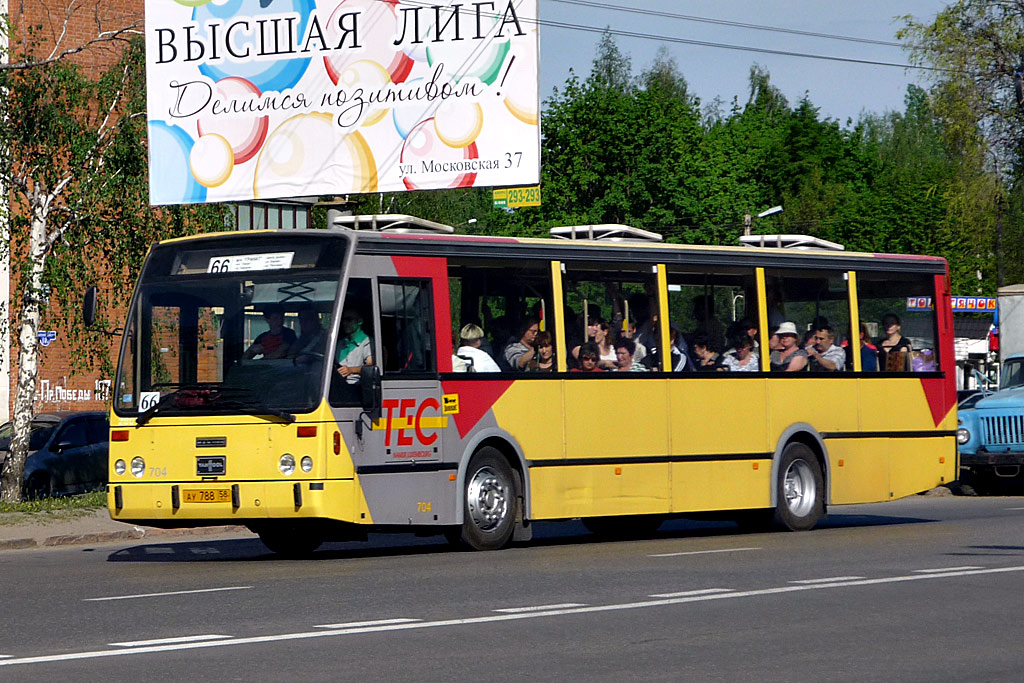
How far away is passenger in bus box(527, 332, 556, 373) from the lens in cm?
1694

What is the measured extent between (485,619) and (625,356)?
7.32 metres

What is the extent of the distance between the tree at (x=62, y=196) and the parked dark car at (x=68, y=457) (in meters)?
3.71

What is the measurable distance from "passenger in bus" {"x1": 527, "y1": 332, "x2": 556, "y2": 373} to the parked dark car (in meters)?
12.9

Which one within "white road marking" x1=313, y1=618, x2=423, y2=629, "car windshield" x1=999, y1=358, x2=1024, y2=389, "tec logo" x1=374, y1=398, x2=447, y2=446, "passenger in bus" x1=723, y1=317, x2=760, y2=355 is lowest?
"white road marking" x1=313, y1=618, x2=423, y2=629

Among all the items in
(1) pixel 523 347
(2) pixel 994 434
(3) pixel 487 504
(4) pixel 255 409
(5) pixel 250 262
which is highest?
(5) pixel 250 262

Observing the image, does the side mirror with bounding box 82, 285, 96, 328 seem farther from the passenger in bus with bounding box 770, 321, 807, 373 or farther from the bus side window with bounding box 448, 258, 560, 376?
the passenger in bus with bounding box 770, 321, 807, 373

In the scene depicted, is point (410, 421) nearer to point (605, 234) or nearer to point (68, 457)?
point (605, 234)

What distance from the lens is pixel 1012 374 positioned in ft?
92.1

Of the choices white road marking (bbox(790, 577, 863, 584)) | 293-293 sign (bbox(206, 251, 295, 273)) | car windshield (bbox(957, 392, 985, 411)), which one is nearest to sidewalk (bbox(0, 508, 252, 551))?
293-293 sign (bbox(206, 251, 295, 273))

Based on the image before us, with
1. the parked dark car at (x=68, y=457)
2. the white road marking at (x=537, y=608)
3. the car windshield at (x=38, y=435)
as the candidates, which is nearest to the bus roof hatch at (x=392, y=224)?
the white road marking at (x=537, y=608)

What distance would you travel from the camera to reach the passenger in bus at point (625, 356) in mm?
17734

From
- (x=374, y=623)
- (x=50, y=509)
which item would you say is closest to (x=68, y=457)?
(x=50, y=509)

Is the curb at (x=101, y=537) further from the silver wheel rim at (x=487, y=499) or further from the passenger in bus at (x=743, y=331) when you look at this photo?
the passenger in bus at (x=743, y=331)

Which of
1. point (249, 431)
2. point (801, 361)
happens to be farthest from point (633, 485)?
point (249, 431)
